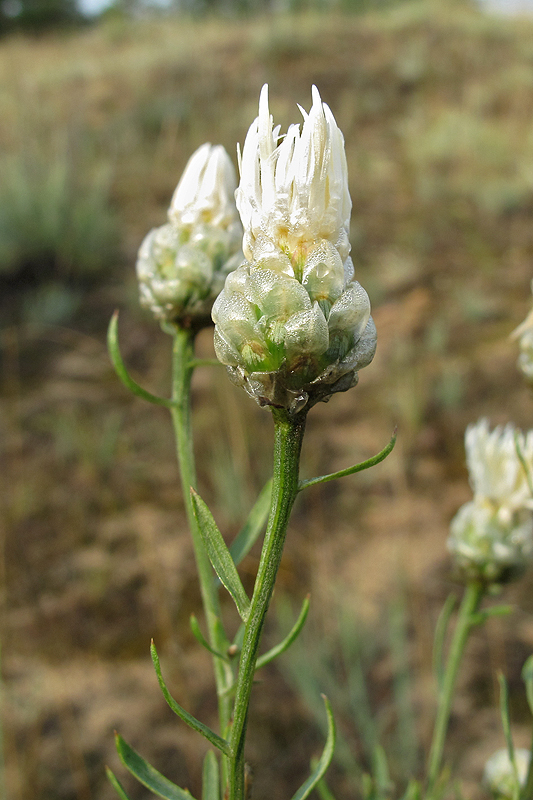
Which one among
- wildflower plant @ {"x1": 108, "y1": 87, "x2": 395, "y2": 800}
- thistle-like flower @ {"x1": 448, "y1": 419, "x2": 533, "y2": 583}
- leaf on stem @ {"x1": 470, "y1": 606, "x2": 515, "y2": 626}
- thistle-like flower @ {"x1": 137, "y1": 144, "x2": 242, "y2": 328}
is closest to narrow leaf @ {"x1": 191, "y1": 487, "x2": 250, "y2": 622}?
wildflower plant @ {"x1": 108, "y1": 87, "x2": 395, "y2": 800}

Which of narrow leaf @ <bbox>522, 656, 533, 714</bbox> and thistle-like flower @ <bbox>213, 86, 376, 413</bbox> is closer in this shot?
thistle-like flower @ <bbox>213, 86, 376, 413</bbox>

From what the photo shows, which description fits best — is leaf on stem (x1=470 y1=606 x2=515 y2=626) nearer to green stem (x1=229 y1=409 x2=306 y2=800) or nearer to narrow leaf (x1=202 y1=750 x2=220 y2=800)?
narrow leaf (x1=202 y1=750 x2=220 y2=800)

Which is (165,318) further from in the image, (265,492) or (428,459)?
(428,459)

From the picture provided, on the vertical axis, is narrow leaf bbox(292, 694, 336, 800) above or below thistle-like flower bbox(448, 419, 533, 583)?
above

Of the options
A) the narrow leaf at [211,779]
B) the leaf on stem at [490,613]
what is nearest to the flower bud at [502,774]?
the leaf on stem at [490,613]

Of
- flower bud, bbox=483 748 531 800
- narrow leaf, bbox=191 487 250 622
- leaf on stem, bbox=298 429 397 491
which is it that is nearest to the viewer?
leaf on stem, bbox=298 429 397 491

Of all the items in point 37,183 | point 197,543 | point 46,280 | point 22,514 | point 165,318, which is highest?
point 165,318

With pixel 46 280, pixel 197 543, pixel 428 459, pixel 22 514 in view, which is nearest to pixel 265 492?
pixel 197 543
